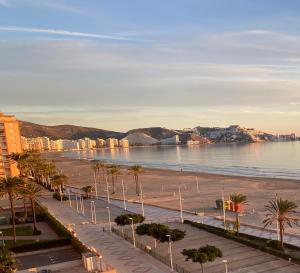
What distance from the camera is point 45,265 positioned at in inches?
1753

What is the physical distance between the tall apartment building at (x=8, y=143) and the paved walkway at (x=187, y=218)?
175 feet

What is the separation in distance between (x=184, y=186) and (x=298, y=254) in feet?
227

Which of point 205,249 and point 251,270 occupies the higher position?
point 205,249

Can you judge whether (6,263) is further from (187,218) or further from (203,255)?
(187,218)

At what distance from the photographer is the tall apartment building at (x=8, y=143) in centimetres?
13038

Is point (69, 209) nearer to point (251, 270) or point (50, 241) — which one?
point (50, 241)

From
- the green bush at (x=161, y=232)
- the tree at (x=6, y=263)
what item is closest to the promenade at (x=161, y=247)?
the green bush at (x=161, y=232)


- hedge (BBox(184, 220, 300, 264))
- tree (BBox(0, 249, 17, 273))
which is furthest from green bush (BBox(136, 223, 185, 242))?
tree (BBox(0, 249, 17, 273))

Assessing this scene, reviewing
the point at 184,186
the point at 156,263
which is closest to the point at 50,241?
the point at 156,263

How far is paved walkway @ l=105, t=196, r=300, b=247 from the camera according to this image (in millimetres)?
51428

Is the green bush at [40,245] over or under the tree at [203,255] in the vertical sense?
under

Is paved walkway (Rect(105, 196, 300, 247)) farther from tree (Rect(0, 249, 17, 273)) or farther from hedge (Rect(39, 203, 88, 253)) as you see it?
tree (Rect(0, 249, 17, 273))

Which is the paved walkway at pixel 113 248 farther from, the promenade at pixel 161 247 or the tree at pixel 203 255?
the tree at pixel 203 255

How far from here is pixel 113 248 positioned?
159ft
